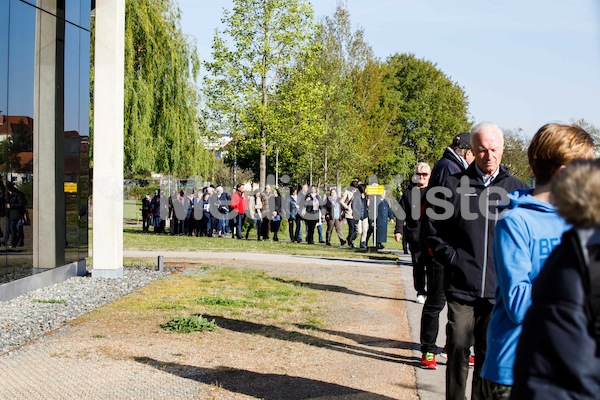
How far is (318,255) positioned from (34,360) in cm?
1397

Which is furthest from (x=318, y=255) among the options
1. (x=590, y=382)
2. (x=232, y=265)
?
(x=590, y=382)

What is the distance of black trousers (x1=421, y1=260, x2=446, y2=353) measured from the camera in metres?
7.39

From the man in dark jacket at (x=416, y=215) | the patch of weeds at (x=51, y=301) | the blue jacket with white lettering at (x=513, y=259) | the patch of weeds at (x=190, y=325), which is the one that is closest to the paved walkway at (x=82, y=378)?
the patch of weeds at (x=190, y=325)

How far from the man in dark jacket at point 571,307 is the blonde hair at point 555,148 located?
1148 mm

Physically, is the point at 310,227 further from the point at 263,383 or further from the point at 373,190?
the point at 263,383

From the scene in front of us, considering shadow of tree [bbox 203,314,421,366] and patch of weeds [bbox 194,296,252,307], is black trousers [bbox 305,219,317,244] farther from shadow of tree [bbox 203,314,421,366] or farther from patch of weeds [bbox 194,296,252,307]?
shadow of tree [bbox 203,314,421,366]

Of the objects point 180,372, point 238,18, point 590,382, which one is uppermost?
point 238,18

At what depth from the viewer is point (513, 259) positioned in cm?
343

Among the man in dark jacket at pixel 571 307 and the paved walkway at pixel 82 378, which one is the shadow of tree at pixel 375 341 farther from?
the man in dark jacket at pixel 571 307

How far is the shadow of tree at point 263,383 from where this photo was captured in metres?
6.30

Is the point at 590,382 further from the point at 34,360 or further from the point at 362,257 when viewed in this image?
the point at 362,257

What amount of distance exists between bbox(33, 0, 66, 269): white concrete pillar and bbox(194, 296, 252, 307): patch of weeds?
3005 mm

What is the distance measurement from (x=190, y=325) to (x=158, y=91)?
955 inches

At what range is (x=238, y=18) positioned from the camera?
126 ft
